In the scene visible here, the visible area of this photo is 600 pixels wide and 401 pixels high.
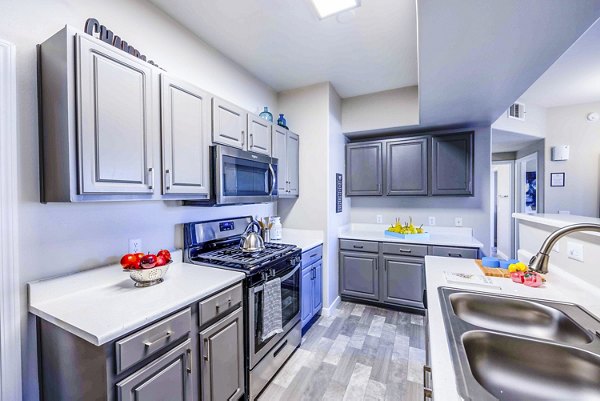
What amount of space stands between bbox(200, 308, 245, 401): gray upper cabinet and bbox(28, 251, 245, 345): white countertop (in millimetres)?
243

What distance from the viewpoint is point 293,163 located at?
2.99 meters

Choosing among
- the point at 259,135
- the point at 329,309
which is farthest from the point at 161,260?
the point at 329,309

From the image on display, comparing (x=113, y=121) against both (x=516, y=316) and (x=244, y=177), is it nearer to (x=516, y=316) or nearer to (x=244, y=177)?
(x=244, y=177)

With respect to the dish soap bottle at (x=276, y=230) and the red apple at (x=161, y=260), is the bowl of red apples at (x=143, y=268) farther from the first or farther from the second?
the dish soap bottle at (x=276, y=230)

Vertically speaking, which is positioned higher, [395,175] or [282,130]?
[282,130]

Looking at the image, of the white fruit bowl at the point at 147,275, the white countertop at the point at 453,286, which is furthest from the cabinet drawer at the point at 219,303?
the white countertop at the point at 453,286

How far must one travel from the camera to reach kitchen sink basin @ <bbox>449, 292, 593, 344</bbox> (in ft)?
3.45

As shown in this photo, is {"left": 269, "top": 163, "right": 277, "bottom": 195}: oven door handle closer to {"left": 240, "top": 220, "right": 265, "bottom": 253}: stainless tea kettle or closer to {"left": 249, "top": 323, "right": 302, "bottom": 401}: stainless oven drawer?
{"left": 240, "top": 220, "right": 265, "bottom": 253}: stainless tea kettle

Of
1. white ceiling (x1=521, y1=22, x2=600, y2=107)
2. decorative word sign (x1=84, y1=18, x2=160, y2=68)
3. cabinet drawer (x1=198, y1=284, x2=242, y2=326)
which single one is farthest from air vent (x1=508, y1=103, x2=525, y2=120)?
decorative word sign (x1=84, y1=18, x2=160, y2=68)

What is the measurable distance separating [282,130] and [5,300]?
90.9 inches

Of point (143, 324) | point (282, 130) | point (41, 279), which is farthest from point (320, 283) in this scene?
point (41, 279)

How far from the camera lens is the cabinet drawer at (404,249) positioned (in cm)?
289

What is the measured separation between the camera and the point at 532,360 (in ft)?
2.85

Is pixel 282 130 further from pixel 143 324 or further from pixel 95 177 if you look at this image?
pixel 143 324
